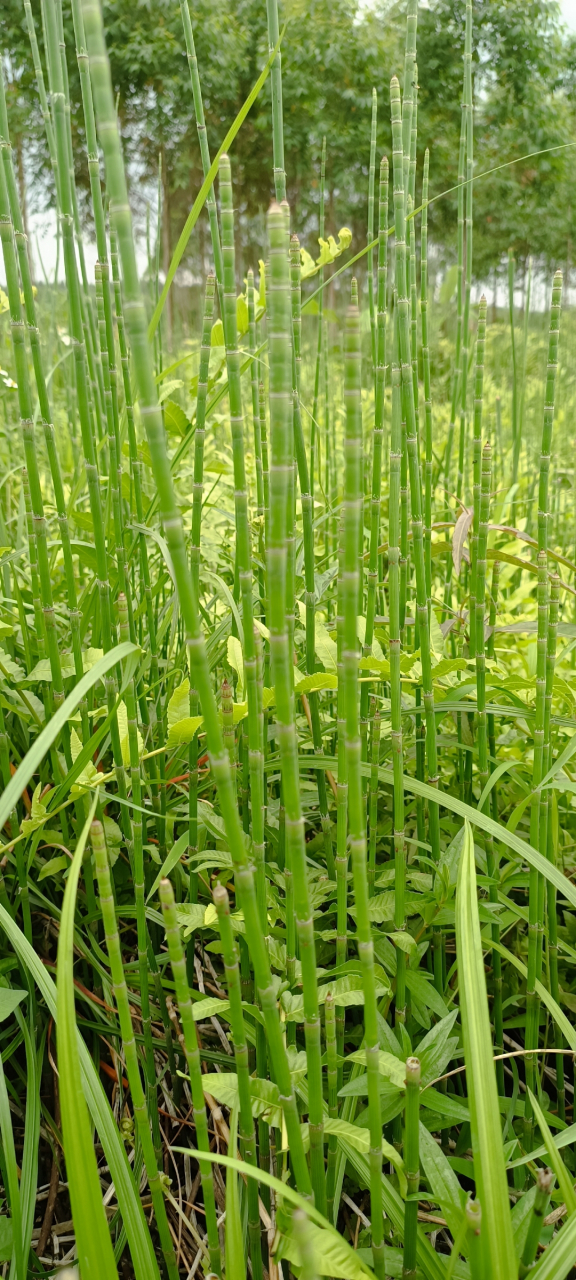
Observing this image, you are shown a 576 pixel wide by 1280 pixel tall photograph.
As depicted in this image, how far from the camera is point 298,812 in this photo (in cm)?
34

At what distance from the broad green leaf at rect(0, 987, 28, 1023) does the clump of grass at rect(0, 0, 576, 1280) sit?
51 mm

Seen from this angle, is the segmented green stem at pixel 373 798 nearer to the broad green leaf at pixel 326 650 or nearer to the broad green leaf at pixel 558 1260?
the broad green leaf at pixel 326 650

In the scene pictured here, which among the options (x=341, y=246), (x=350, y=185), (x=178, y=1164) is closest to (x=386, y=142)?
(x=350, y=185)

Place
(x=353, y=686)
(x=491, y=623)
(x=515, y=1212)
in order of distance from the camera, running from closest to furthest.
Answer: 1. (x=353, y=686)
2. (x=515, y=1212)
3. (x=491, y=623)

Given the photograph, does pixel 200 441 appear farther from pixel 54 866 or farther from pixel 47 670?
pixel 54 866

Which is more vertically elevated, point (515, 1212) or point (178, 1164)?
point (515, 1212)

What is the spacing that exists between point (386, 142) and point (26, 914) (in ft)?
36.5

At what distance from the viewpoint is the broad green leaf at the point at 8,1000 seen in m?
0.51

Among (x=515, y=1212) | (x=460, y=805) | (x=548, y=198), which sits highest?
(x=548, y=198)

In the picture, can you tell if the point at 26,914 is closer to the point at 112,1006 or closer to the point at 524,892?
the point at 112,1006

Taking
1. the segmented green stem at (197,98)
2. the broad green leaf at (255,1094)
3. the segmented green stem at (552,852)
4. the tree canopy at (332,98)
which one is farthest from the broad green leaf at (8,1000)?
the tree canopy at (332,98)

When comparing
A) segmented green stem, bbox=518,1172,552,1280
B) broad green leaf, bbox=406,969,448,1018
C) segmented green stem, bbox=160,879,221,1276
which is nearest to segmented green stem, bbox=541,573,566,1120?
broad green leaf, bbox=406,969,448,1018

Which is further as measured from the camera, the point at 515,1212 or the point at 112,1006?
the point at 112,1006

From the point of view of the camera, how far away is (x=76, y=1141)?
367 mm
